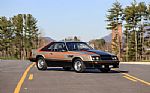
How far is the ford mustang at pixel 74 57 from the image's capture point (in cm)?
1753

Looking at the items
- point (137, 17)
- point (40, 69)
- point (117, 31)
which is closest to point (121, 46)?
point (117, 31)

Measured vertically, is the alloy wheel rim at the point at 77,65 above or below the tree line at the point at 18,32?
below

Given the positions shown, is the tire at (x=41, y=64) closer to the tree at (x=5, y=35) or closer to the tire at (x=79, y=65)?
the tire at (x=79, y=65)

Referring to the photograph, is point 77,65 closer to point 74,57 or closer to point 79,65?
point 79,65

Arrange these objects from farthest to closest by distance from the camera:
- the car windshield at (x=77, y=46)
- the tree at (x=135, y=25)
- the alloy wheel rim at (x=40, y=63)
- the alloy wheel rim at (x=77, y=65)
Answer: the tree at (x=135, y=25) → the alloy wheel rim at (x=40, y=63) → the car windshield at (x=77, y=46) → the alloy wheel rim at (x=77, y=65)

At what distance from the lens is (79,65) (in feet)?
58.3

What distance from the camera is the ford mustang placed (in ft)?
57.5

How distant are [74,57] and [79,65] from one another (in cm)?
54

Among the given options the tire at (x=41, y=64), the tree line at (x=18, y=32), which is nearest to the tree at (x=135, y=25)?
the tree line at (x=18, y=32)

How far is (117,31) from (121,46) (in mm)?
4680

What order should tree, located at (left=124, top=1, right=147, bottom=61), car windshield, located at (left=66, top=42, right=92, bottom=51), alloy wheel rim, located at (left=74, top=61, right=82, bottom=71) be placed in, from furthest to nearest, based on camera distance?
tree, located at (left=124, top=1, right=147, bottom=61)
car windshield, located at (left=66, top=42, right=92, bottom=51)
alloy wheel rim, located at (left=74, top=61, right=82, bottom=71)

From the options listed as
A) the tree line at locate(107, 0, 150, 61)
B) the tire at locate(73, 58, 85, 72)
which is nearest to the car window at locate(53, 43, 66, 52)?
the tire at locate(73, 58, 85, 72)

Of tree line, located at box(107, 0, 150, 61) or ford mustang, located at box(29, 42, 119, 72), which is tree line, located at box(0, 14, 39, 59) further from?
ford mustang, located at box(29, 42, 119, 72)

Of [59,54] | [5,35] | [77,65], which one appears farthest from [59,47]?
[5,35]
